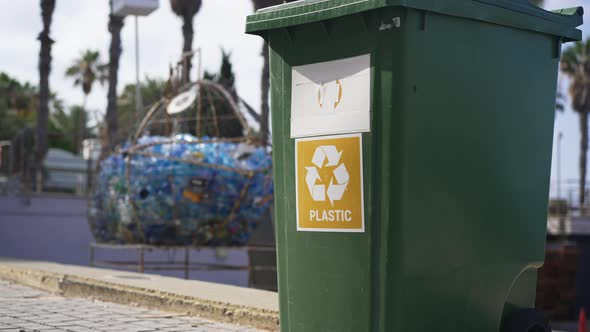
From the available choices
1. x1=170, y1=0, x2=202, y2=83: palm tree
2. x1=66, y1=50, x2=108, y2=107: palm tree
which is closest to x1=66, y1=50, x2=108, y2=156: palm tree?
x1=66, y1=50, x2=108, y2=107: palm tree

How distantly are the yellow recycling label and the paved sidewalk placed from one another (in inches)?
82.5

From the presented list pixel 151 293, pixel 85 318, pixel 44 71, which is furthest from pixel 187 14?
pixel 85 318

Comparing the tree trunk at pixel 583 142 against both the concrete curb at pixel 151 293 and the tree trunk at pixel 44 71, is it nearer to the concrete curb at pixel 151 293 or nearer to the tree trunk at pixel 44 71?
the tree trunk at pixel 44 71

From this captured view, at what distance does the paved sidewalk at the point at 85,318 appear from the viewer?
5.74 meters

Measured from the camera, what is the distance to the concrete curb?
600 cm

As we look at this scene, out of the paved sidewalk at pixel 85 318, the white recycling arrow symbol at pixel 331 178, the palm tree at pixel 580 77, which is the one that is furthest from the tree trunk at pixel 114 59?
the palm tree at pixel 580 77

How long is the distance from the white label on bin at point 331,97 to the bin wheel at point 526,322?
3.84 ft

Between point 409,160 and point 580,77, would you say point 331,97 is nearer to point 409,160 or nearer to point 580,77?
point 409,160

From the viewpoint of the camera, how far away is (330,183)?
3838 mm

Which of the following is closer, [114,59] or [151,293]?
[151,293]

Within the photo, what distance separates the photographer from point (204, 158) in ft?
40.2

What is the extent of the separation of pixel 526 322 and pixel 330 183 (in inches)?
45.1

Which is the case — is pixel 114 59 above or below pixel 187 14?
below

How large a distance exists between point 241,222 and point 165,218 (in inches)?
43.4
